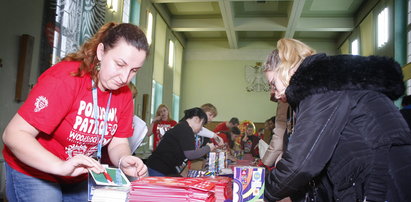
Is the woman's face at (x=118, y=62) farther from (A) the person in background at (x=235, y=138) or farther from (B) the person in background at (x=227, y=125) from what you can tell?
(B) the person in background at (x=227, y=125)

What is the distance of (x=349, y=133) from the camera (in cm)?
129

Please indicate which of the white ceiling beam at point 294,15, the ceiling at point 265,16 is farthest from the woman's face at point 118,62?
the ceiling at point 265,16

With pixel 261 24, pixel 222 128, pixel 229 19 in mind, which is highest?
pixel 261 24

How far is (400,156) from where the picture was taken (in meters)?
1.28

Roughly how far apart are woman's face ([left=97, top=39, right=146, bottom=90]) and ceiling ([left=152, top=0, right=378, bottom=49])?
987cm

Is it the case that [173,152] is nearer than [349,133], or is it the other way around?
[349,133]

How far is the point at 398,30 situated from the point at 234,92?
733cm

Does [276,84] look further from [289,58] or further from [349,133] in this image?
[349,133]

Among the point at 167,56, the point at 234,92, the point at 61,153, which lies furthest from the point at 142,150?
the point at 61,153

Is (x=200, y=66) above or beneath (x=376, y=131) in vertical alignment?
above

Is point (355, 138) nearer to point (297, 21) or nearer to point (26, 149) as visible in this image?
point (26, 149)

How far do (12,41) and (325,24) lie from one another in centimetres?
1013

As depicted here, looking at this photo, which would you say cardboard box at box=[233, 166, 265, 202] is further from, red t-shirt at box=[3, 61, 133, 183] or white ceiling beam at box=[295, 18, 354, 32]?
white ceiling beam at box=[295, 18, 354, 32]

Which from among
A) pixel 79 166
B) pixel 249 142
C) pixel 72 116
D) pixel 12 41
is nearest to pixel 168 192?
pixel 79 166
